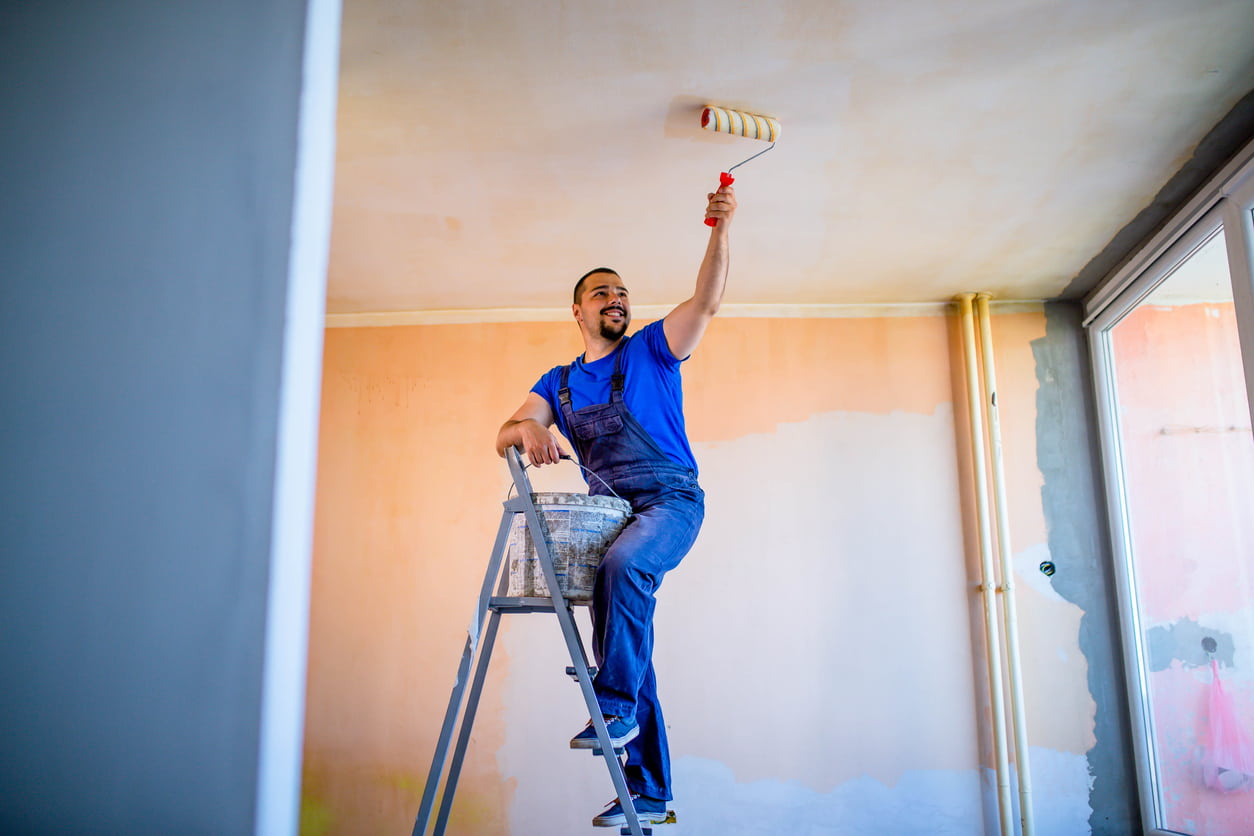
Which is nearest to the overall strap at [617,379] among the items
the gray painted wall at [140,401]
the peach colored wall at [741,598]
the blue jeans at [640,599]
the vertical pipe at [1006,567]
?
the blue jeans at [640,599]

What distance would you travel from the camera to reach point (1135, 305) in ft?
12.3

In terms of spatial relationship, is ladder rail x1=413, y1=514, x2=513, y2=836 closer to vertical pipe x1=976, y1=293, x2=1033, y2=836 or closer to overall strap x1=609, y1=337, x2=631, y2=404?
overall strap x1=609, y1=337, x2=631, y2=404

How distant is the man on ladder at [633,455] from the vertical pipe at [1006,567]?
6.49ft

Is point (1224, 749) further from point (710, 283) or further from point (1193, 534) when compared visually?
point (710, 283)

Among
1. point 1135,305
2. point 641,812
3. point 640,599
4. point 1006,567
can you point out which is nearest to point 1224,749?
point 1006,567

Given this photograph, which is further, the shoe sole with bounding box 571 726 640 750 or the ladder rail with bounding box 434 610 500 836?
the ladder rail with bounding box 434 610 500 836

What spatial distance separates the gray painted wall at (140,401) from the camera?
0.84 m

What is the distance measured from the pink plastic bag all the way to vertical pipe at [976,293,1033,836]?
2.06 ft

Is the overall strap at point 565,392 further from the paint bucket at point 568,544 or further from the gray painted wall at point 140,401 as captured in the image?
the gray painted wall at point 140,401

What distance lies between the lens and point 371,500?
4121mm

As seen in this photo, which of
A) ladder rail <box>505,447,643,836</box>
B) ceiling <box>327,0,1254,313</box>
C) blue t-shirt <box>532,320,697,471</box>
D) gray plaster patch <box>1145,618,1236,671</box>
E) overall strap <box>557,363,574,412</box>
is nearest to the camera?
ladder rail <box>505,447,643,836</box>

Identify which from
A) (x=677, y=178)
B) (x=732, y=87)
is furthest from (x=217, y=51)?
(x=677, y=178)

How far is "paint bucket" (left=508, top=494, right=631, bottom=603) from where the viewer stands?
2145mm

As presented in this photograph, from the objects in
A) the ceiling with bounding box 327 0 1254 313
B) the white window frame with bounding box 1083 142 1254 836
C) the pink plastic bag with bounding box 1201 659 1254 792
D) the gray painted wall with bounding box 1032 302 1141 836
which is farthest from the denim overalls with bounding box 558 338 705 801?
the gray painted wall with bounding box 1032 302 1141 836
